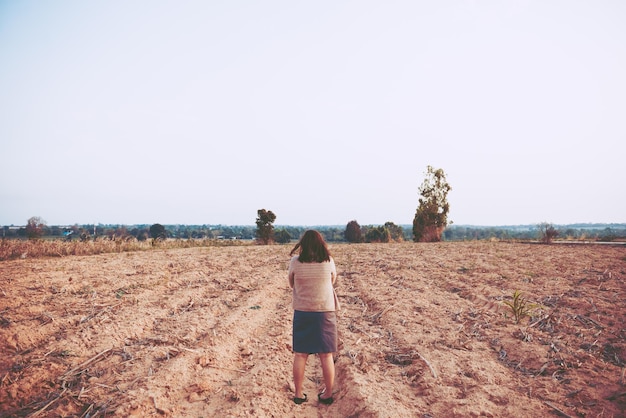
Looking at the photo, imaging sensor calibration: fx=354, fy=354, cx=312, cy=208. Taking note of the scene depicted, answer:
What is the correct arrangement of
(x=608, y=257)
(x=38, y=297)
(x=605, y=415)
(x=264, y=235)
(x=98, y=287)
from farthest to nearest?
(x=264, y=235), (x=608, y=257), (x=98, y=287), (x=38, y=297), (x=605, y=415)

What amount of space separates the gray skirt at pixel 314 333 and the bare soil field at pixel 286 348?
66cm

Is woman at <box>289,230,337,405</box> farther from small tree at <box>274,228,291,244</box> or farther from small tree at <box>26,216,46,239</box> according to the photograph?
small tree at <box>274,228,291,244</box>

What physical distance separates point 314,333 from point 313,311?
0.79 feet

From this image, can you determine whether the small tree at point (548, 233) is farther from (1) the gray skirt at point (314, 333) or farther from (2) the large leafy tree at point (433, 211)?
(1) the gray skirt at point (314, 333)

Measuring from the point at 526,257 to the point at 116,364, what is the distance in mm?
13377

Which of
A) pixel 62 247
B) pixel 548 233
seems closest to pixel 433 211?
pixel 548 233

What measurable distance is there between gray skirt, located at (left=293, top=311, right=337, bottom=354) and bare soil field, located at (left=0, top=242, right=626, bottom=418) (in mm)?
663

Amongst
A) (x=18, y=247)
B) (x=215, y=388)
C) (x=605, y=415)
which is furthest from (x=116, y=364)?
(x=18, y=247)

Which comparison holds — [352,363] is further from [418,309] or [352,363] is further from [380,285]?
[380,285]

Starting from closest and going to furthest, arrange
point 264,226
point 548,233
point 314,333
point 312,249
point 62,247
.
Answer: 1. point 314,333
2. point 312,249
3. point 62,247
4. point 548,233
5. point 264,226

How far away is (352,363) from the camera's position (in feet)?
16.0

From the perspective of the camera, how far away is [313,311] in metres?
4.11

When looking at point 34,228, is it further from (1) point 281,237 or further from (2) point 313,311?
(1) point 281,237

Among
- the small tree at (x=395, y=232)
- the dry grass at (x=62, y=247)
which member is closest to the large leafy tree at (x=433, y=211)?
the small tree at (x=395, y=232)
